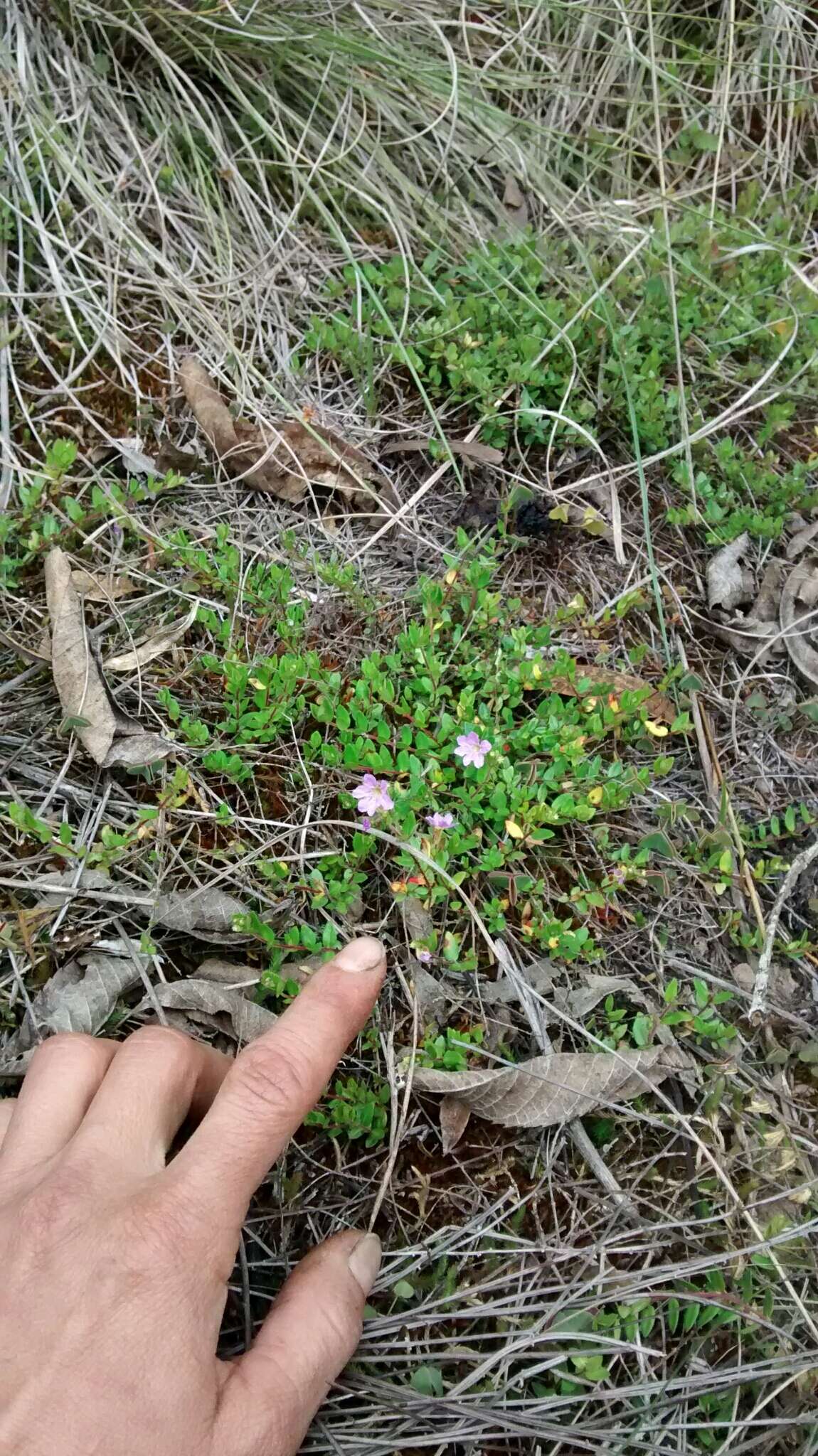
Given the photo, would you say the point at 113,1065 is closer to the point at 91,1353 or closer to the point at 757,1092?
the point at 91,1353

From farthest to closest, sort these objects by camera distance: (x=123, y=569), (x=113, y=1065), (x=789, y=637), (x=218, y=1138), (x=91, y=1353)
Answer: (x=789, y=637) → (x=123, y=569) → (x=113, y=1065) → (x=218, y=1138) → (x=91, y=1353)

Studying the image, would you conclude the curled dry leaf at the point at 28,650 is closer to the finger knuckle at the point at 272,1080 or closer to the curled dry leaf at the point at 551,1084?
the finger knuckle at the point at 272,1080

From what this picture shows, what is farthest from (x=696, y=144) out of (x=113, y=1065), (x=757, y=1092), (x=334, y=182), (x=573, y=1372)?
(x=573, y=1372)

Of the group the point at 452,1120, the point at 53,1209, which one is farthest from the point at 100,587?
the point at 452,1120

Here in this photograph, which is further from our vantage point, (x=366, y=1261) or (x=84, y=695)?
(x=84, y=695)

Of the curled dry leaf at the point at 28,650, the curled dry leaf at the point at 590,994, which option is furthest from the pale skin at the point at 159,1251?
the curled dry leaf at the point at 28,650

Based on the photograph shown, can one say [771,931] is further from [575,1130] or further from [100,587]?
[100,587]
